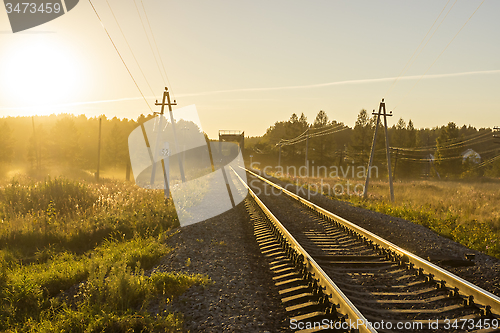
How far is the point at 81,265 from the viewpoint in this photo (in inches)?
265

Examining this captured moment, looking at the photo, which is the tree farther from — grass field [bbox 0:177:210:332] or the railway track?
the railway track

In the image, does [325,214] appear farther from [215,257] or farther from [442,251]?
[215,257]

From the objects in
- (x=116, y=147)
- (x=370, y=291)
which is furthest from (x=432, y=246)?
(x=116, y=147)

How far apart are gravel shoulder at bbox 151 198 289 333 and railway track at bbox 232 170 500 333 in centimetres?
25

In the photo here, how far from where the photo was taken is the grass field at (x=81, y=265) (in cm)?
420

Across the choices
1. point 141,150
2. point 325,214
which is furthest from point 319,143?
point 325,214

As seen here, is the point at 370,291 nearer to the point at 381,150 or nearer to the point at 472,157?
the point at 381,150

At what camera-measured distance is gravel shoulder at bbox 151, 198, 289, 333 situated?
150 inches

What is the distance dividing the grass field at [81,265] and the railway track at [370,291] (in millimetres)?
1652

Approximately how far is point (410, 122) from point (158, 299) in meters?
89.4

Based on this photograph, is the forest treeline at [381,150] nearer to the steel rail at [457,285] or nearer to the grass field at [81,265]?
the grass field at [81,265]

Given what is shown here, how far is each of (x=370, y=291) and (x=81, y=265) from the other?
6036mm
